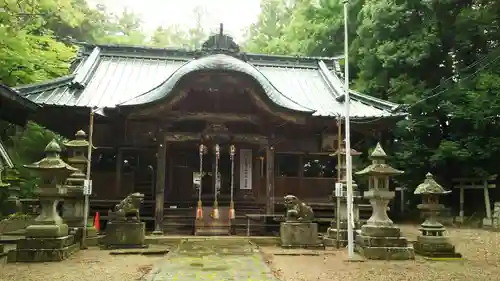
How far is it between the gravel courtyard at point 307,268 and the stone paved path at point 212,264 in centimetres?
34

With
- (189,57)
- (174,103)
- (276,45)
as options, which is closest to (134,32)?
(276,45)

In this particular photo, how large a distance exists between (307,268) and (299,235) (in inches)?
107

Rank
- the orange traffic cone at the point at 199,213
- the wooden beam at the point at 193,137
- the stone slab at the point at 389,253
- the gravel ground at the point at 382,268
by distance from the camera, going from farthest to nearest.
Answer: the wooden beam at the point at 193,137
the orange traffic cone at the point at 199,213
the stone slab at the point at 389,253
the gravel ground at the point at 382,268

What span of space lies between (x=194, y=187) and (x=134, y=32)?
2338cm

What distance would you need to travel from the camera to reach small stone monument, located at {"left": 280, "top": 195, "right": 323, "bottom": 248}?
36.8 ft

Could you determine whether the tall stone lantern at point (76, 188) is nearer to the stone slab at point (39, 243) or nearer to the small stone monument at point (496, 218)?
the stone slab at point (39, 243)

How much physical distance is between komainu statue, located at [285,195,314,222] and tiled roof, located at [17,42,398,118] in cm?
370

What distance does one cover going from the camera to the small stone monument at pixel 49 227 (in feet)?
30.1

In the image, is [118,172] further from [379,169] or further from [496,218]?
[496,218]

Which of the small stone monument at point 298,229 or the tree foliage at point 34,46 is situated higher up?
the tree foliage at point 34,46

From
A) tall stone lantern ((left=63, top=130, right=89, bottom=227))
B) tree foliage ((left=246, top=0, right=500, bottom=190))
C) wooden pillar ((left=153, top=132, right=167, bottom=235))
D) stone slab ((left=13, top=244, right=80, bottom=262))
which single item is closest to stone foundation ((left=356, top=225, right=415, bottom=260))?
wooden pillar ((left=153, top=132, right=167, bottom=235))

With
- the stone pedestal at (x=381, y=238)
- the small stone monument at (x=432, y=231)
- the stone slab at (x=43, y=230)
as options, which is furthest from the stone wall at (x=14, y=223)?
the small stone monument at (x=432, y=231)

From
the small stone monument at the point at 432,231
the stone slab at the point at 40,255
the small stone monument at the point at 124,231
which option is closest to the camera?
the stone slab at the point at 40,255

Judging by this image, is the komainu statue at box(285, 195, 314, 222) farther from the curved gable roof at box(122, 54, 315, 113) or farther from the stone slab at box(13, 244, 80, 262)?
the stone slab at box(13, 244, 80, 262)
